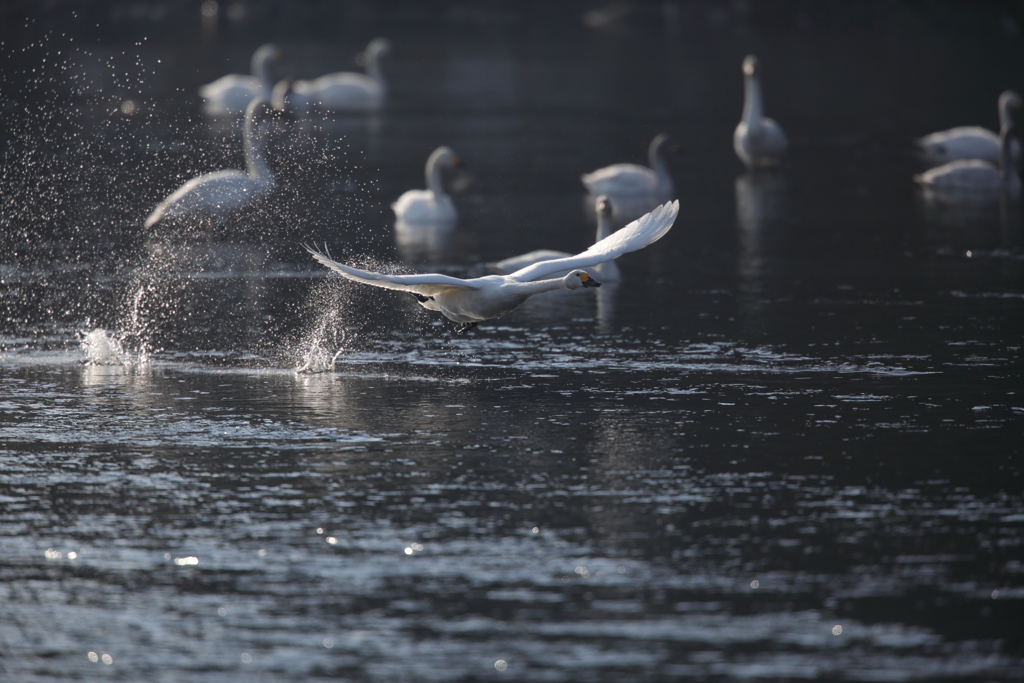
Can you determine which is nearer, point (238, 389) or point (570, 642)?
point (570, 642)

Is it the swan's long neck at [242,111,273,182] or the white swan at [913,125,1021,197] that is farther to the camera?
the white swan at [913,125,1021,197]

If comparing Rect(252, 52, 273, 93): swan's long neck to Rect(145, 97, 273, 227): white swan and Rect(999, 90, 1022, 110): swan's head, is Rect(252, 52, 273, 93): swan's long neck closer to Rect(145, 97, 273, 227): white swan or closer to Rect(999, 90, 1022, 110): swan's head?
Rect(999, 90, 1022, 110): swan's head

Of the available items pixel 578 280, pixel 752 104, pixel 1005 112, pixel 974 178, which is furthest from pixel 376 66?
pixel 578 280

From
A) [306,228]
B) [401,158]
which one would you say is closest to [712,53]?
[401,158]

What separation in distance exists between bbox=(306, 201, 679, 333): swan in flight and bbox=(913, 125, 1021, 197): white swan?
1209 centimetres

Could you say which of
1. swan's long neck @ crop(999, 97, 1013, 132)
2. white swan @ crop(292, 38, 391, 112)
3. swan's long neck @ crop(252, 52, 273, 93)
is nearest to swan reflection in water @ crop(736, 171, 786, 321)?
swan's long neck @ crop(999, 97, 1013, 132)

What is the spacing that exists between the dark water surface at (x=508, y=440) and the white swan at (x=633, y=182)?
20.2 inches

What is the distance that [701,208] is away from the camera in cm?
2178

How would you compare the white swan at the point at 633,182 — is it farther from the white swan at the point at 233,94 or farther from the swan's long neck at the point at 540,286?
the white swan at the point at 233,94

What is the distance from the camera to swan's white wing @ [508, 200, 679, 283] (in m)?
11.2

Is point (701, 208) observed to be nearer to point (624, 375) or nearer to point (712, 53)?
point (624, 375)

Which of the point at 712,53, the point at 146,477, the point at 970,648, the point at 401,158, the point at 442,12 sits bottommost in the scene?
the point at 970,648

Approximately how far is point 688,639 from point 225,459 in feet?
12.5

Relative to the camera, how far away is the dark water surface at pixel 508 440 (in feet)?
21.2
